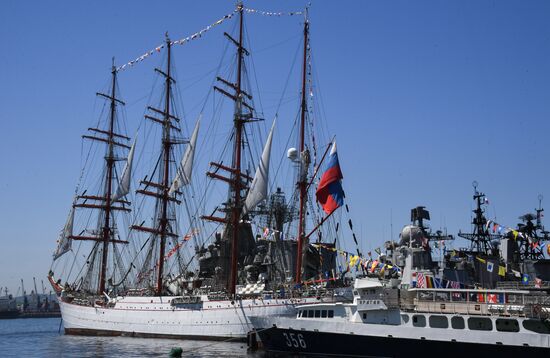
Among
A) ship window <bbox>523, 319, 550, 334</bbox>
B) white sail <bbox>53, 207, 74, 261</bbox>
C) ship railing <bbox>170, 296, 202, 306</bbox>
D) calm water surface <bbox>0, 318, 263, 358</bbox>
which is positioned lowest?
calm water surface <bbox>0, 318, 263, 358</bbox>

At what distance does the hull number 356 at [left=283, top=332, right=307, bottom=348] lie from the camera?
1521 inches

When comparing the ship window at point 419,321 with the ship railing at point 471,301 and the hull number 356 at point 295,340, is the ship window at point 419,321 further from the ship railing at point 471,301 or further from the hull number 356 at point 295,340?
the hull number 356 at point 295,340

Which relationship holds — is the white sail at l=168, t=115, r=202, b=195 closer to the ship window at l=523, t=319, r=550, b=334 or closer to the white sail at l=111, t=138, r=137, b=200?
the white sail at l=111, t=138, r=137, b=200

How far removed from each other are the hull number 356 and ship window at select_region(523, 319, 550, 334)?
13333mm

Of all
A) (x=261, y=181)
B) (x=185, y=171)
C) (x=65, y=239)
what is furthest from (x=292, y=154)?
(x=65, y=239)

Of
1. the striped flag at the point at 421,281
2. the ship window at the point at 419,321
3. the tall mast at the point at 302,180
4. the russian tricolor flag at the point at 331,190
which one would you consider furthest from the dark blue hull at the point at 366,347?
the russian tricolor flag at the point at 331,190

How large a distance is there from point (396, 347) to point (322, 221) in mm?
15172

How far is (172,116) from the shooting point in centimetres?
6844

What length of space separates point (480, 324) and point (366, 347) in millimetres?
6723

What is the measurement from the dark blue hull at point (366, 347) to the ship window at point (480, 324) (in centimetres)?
107

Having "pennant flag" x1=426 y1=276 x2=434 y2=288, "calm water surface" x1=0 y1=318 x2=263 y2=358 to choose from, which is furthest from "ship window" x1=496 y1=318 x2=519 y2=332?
"calm water surface" x1=0 y1=318 x2=263 y2=358

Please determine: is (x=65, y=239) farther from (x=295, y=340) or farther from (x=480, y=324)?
(x=480, y=324)

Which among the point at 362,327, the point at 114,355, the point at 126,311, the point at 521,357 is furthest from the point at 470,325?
the point at 126,311

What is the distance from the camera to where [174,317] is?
54.1m
